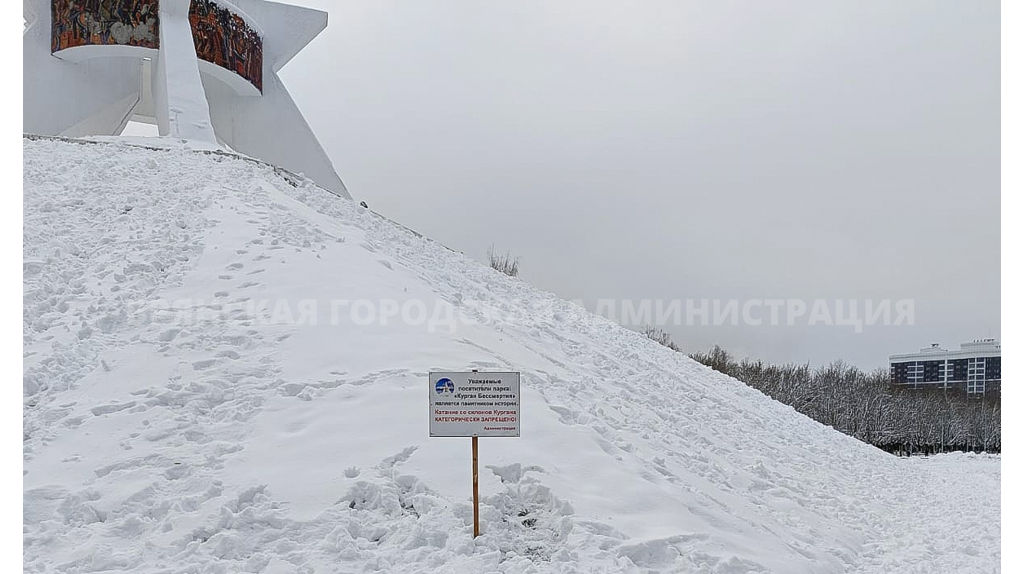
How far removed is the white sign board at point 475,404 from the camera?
4.14 m

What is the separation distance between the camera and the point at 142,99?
23859mm

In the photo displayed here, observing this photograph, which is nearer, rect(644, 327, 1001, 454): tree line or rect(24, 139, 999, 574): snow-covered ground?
rect(24, 139, 999, 574): snow-covered ground

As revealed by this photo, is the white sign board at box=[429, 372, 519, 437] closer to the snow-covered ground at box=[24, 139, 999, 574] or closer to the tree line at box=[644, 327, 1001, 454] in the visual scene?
the snow-covered ground at box=[24, 139, 999, 574]

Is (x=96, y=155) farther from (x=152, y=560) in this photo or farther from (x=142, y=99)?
(x=142, y=99)

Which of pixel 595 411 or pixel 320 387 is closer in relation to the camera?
pixel 320 387

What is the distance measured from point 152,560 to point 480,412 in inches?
73.8

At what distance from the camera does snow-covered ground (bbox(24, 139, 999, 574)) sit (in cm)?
400

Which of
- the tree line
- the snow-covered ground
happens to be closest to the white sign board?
the snow-covered ground

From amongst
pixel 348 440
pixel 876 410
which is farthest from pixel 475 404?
pixel 876 410

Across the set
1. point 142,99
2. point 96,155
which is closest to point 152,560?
point 96,155

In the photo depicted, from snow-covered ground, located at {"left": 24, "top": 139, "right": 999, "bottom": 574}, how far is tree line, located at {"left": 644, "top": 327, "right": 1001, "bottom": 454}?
2164 cm

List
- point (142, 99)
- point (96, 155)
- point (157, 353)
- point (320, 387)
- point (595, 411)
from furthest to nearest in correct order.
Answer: point (142, 99)
point (96, 155)
point (595, 411)
point (157, 353)
point (320, 387)

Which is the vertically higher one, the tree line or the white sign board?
the white sign board

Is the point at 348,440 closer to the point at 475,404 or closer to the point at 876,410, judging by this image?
the point at 475,404
